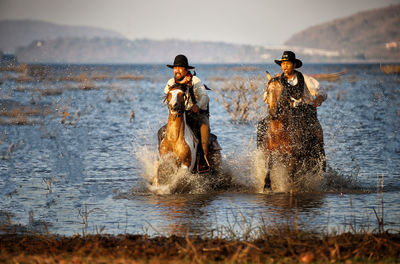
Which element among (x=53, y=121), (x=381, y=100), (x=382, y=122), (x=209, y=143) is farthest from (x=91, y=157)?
(x=381, y=100)

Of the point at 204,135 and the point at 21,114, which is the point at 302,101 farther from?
the point at 21,114

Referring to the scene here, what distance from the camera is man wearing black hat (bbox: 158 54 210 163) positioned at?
405 inches

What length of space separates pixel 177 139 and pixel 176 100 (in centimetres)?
70

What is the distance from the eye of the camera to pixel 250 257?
19.9 ft

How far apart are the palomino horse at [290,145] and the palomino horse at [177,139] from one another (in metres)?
1.37

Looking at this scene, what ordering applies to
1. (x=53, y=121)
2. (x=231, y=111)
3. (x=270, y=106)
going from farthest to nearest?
(x=231, y=111) → (x=53, y=121) → (x=270, y=106)

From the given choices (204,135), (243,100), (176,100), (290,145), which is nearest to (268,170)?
(290,145)

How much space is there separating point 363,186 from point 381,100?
26638 mm

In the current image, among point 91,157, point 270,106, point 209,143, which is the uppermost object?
point 270,106

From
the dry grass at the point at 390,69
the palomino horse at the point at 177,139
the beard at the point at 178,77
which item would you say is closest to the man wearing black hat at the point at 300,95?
the palomino horse at the point at 177,139

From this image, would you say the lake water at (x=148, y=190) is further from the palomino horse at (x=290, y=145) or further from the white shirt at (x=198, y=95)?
the white shirt at (x=198, y=95)

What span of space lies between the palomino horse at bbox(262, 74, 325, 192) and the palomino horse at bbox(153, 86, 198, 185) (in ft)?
4.49

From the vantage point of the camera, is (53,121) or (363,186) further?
(53,121)

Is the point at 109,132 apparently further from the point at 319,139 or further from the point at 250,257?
the point at 250,257
